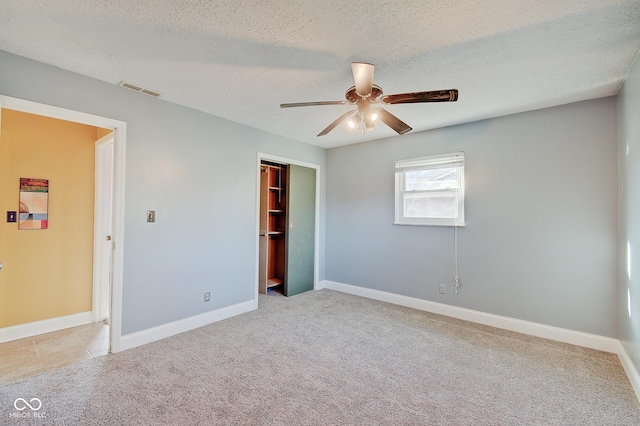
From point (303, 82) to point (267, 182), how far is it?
2.34m

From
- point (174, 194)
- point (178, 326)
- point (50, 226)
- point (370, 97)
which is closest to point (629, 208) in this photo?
point (370, 97)

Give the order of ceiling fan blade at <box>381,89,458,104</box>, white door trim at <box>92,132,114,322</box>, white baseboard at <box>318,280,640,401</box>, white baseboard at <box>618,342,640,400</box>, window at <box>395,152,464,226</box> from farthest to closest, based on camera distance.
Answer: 1. window at <box>395,152,464,226</box>
2. white door trim at <box>92,132,114,322</box>
3. white baseboard at <box>318,280,640,401</box>
4. white baseboard at <box>618,342,640,400</box>
5. ceiling fan blade at <box>381,89,458,104</box>

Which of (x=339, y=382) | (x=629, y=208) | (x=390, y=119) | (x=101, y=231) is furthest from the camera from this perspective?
(x=101, y=231)

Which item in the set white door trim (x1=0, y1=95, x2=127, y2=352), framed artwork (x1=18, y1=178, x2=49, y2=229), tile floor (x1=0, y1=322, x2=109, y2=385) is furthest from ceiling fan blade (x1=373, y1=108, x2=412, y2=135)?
framed artwork (x1=18, y1=178, x2=49, y2=229)

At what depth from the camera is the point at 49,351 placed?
8.77 ft

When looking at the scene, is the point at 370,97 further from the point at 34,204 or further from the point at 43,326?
the point at 43,326

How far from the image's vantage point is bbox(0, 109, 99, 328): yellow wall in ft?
9.59

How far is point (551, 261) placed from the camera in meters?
3.07

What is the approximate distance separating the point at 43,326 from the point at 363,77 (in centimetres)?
408

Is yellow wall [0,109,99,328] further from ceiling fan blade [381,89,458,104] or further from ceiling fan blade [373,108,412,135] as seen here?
ceiling fan blade [381,89,458,104]

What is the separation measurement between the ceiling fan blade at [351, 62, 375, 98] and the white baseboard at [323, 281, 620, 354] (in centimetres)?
296

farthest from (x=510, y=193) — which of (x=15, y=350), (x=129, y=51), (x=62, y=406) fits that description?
(x=15, y=350)

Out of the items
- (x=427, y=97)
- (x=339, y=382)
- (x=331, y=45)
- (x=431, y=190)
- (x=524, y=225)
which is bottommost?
(x=339, y=382)

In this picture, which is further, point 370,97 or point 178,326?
point 178,326
